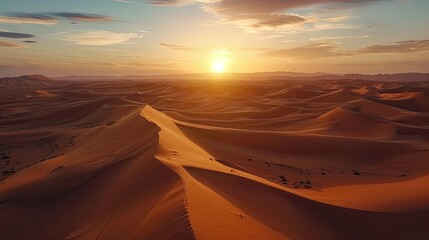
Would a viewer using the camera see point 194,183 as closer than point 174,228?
No

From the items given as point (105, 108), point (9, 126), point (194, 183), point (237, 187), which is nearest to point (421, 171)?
point (237, 187)

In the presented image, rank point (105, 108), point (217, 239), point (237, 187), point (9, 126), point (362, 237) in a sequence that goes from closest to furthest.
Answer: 1. point (217, 239)
2. point (362, 237)
3. point (237, 187)
4. point (9, 126)
5. point (105, 108)

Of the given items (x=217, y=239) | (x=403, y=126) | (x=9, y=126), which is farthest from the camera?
(x=9, y=126)

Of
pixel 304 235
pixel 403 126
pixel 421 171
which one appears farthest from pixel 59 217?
pixel 403 126

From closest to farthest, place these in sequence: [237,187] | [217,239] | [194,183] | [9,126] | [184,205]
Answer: [217,239] < [184,205] < [194,183] < [237,187] < [9,126]

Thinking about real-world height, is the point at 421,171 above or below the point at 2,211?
above

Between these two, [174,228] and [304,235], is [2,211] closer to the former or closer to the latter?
[174,228]

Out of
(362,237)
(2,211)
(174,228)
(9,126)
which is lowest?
(9,126)

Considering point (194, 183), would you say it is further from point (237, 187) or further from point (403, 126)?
point (403, 126)

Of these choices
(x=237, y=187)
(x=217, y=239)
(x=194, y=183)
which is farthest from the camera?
(x=237, y=187)
